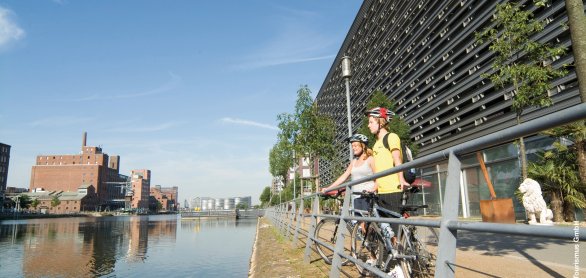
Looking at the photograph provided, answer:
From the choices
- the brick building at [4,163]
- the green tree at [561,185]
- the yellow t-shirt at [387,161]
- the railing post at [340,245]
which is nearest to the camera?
the yellow t-shirt at [387,161]

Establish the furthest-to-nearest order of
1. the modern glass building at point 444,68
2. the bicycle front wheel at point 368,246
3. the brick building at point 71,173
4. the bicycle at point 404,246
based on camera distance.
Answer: the brick building at point 71,173, the modern glass building at point 444,68, the bicycle front wheel at point 368,246, the bicycle at point 404,246

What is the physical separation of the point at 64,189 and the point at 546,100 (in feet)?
585

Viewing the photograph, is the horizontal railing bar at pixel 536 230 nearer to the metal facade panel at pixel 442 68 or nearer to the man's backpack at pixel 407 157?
the man's backpack at pixel 407 157

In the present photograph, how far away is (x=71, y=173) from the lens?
16012cm

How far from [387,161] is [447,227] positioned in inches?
106

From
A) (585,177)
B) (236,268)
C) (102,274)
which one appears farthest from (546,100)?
(102,274)

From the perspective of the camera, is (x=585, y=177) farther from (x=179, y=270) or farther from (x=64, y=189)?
(x=64, y=189)

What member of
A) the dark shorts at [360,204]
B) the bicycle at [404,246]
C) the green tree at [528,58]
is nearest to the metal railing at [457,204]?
the bicycle at [404,246]

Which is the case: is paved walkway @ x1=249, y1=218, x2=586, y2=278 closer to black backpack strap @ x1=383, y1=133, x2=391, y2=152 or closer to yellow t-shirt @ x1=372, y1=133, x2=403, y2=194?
yellow t-shirt @ x1=372, y1=133, x2=403, y2=194

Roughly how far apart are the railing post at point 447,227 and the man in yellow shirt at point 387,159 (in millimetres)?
1783

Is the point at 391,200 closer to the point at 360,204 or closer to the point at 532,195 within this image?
the point at 360,204

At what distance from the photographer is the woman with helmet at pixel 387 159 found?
4.47m

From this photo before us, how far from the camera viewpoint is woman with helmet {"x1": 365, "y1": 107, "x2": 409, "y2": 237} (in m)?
4.47

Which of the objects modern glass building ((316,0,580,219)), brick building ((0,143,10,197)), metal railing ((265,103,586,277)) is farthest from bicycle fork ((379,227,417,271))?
brick building ((0,143,10,197))
